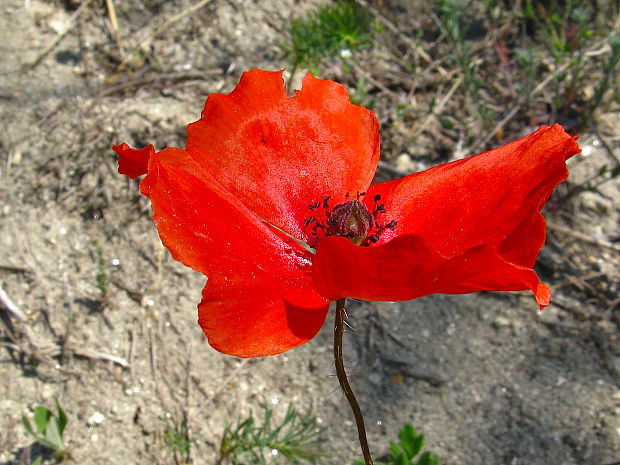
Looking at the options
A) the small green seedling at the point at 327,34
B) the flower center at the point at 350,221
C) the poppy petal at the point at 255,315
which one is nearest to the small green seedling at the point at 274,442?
the flower center at the point at 350,221

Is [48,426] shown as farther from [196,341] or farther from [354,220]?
[354,220]

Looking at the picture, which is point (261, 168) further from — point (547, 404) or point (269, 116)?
point (547, 404)

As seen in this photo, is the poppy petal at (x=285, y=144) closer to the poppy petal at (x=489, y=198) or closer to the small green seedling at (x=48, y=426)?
the poppy petal at (x=489, y=198)

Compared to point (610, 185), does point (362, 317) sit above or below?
below

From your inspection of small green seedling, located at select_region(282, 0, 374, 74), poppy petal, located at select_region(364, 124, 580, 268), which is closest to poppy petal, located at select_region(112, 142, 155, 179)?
poppy petal, located at select_region(364, 124, 580, 268)

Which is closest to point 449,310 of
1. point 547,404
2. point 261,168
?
point 547,404
